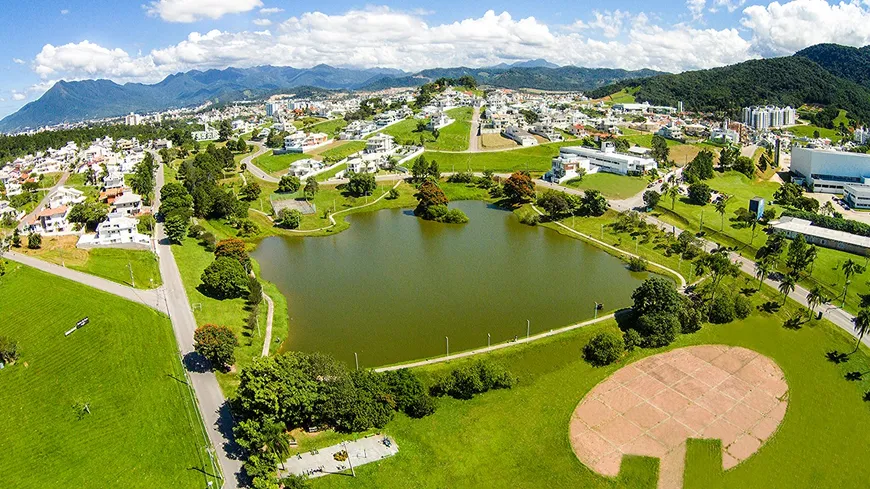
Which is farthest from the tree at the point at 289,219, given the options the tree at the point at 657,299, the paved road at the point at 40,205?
the tree at the point at 657,299

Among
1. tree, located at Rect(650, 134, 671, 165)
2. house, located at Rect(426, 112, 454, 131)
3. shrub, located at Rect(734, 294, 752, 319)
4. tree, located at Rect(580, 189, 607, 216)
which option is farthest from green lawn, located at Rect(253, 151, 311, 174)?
shrub, located at Rect(734, 294, 752, 319)

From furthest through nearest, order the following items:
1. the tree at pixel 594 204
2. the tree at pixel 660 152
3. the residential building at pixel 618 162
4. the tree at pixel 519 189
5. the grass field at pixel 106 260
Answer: the tree at pixel 660 152
the residential building at pixel 618 162
the tree at pixel 519 189
the tree at pixel 594 204
the grass field at pixel 106 260

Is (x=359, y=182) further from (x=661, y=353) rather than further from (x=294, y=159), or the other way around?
(x=661, y=353)

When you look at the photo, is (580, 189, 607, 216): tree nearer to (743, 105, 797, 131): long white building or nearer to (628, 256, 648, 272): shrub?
(628, 256, 648, 272): shrub

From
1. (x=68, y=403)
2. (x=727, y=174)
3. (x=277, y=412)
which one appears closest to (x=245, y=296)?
(x=68, y=403)

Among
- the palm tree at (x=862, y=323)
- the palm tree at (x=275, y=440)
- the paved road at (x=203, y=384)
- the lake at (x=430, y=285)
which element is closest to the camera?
the palm tree at (x=275, y=440)

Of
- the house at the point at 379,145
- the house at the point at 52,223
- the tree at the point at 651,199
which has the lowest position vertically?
the tree at the point at 651,199

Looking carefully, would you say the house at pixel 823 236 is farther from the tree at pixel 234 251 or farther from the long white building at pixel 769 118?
the long white building at pixel 769 118
